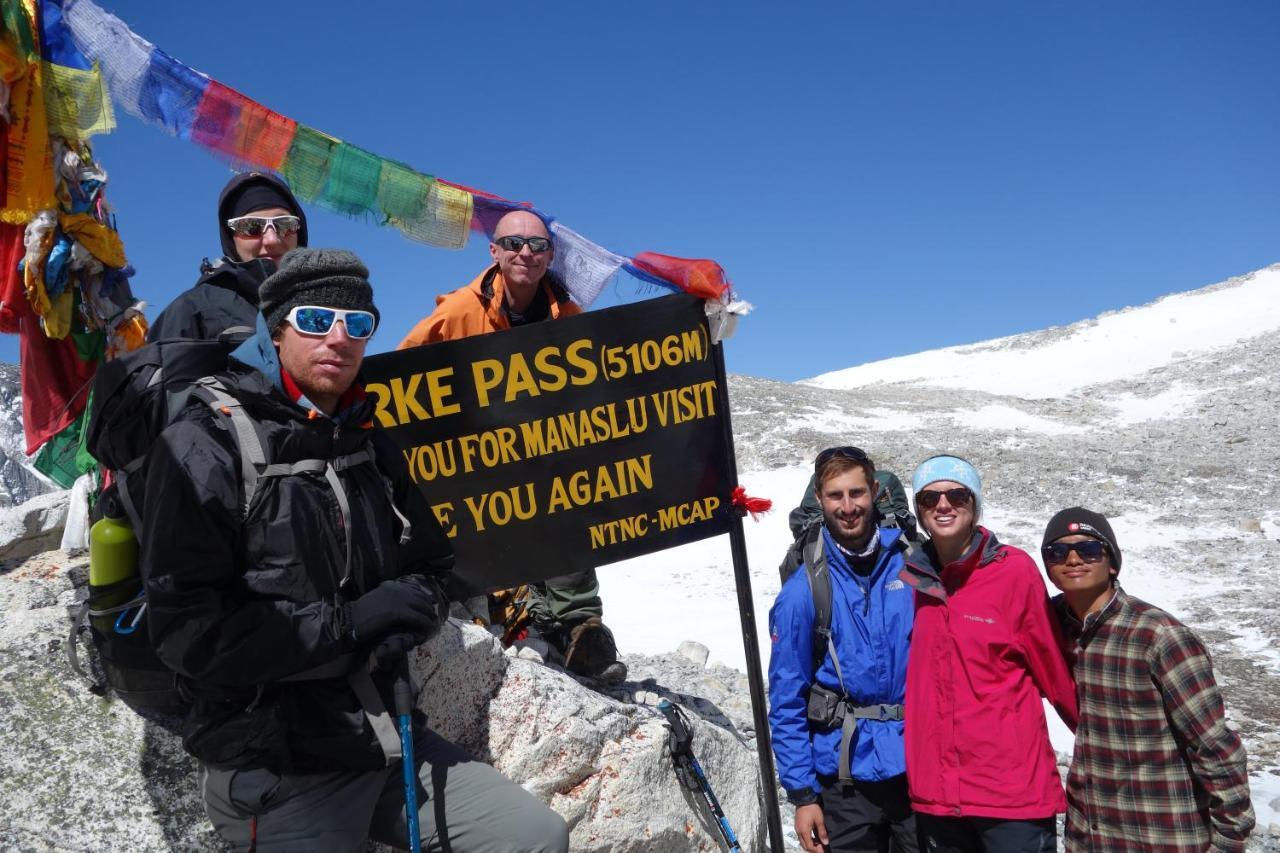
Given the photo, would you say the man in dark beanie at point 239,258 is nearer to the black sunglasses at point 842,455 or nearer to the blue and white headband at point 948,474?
the black sunglasses at point 842,455

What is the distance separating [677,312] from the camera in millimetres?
4641

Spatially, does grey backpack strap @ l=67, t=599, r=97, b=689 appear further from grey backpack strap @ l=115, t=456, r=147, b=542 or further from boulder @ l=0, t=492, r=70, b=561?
boulder @ l=0, t=492, r=70, b=561

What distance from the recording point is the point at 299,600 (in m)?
2.57

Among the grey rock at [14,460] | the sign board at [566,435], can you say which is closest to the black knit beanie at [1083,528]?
the sign board at [566,435]

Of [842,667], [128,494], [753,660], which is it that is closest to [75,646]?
[128,494]

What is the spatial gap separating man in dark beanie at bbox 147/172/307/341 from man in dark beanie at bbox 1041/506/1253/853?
11.4 ft

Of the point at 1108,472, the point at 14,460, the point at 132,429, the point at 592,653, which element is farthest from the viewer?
the point at 1108,472

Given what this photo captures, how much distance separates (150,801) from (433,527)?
1664 mm

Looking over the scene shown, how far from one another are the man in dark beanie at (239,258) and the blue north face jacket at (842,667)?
8.64ft

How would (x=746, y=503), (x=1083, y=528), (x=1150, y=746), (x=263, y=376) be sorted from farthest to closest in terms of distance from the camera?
(x=746, y=503)
(x=1083, y=528)
(x=1150, y=746)
(x=263, y=376)

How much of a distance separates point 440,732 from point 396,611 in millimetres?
1541

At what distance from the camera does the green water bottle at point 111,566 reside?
2.80 meters

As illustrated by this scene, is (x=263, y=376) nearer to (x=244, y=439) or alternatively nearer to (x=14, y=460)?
(x=244, y=439)

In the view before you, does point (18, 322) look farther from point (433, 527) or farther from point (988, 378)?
point (988, 378)
